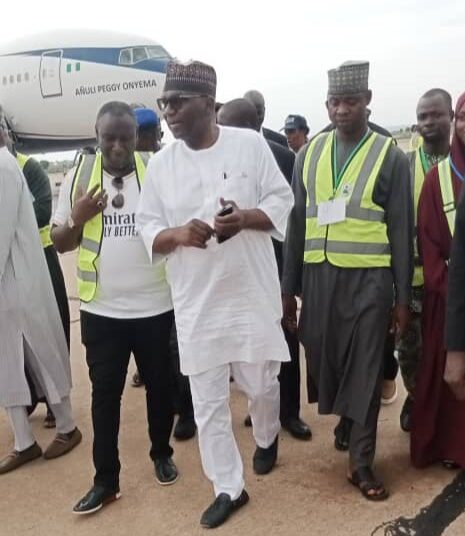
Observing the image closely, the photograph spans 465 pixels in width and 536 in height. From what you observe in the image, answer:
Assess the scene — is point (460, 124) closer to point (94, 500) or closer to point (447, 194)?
point (447, 194)

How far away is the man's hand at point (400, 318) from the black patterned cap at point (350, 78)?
1.05m

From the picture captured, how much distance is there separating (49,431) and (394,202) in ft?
8.47

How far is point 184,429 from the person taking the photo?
3.74m

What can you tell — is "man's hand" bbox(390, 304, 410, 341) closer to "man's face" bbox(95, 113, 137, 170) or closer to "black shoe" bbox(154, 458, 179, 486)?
"black shoe" bbox(154, 458, 179, 486)

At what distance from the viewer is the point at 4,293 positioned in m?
3.33

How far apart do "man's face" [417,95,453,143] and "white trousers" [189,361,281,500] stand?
62.0 inches

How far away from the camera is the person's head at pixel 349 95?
2916 millimetres

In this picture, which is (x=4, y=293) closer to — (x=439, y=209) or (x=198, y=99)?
(x=198, y=99)

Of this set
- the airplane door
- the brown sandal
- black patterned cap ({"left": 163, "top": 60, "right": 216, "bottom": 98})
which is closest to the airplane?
the airplane door

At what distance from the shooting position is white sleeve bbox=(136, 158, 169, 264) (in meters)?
2.75

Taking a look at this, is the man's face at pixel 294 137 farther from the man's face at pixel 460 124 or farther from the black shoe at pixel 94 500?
the black shoe at pixel 94 500

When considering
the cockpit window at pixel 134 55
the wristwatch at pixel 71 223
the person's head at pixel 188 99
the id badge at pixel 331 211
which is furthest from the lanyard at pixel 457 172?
the cockpit window at pixel 134 55

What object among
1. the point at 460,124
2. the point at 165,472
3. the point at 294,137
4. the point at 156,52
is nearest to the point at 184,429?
the point at 165,472

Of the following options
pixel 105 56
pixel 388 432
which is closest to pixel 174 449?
pixel 388 432
